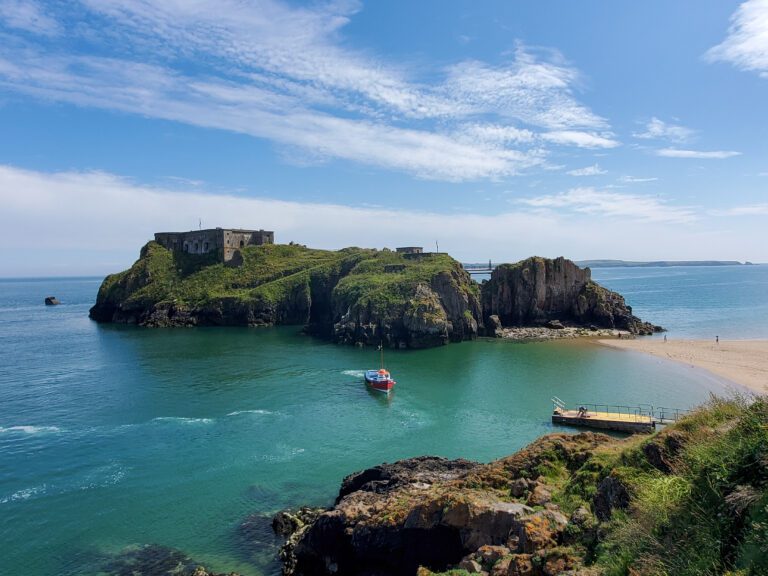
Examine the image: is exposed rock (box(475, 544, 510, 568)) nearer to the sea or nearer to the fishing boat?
the sea

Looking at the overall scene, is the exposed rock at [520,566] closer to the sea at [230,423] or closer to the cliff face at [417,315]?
the sea at [230,423]

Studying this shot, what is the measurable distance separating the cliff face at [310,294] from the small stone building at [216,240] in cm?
362

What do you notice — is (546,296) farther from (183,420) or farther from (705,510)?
(705,510)

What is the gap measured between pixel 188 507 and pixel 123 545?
4.45m

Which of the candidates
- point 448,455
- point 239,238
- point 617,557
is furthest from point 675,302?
point 617,557

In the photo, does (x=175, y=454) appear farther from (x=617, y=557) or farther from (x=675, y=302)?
(x=675, y=302)

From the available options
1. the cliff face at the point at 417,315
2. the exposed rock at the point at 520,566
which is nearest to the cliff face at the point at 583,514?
the exposed rock at the point at 520,566

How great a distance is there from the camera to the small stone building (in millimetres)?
139500

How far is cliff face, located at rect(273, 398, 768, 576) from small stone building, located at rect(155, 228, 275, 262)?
122 meters

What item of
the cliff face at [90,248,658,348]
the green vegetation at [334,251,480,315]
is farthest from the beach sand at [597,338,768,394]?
the green vegetation at [334,251,480,315]

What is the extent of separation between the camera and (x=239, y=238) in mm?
144375

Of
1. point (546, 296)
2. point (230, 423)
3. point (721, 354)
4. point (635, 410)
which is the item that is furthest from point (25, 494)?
point (546, 296)

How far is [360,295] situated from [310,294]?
26.5 m

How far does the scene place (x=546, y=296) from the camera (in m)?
103
